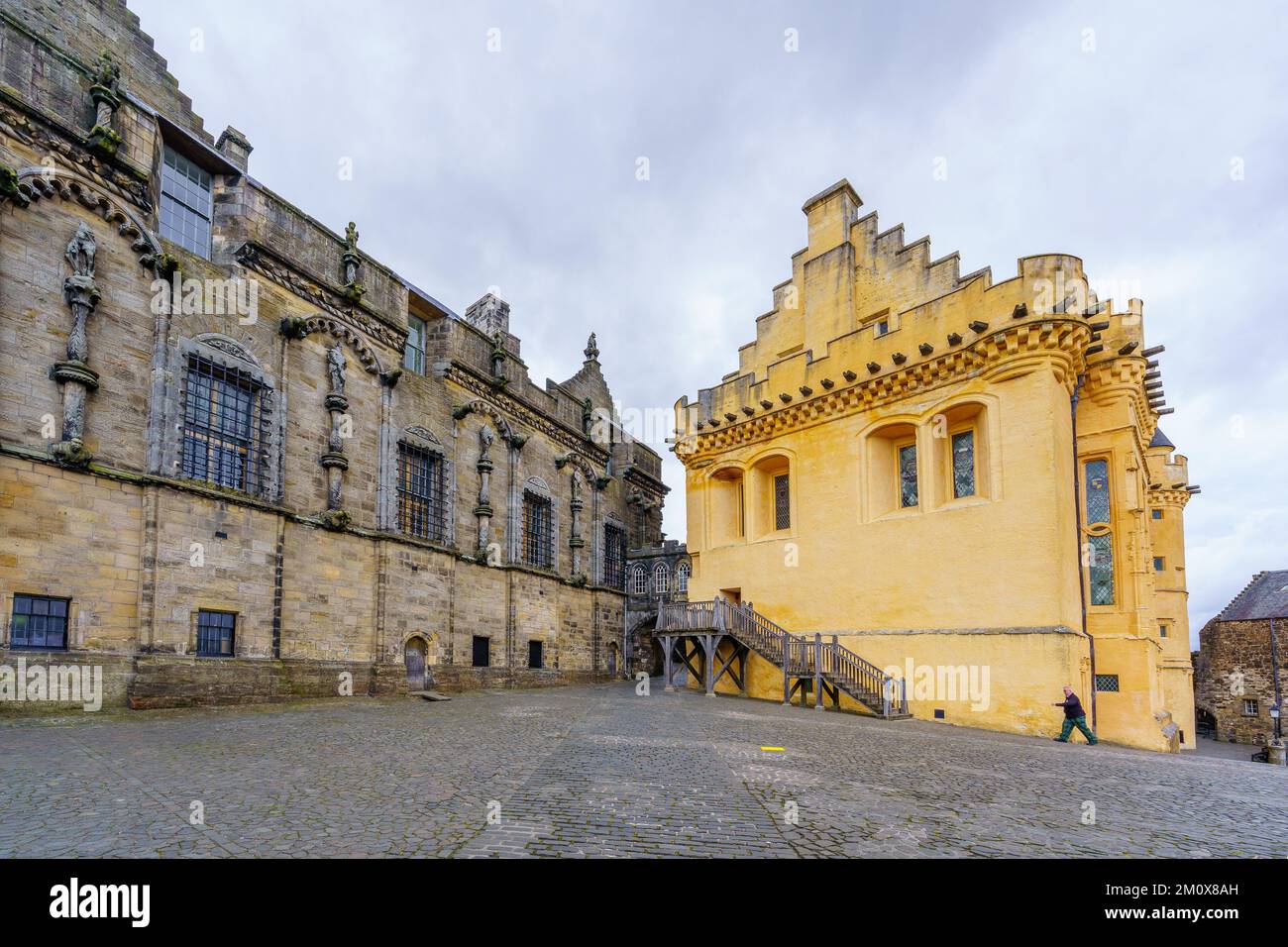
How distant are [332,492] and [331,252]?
6.95 metres

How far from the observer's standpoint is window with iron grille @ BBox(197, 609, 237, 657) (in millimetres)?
14906

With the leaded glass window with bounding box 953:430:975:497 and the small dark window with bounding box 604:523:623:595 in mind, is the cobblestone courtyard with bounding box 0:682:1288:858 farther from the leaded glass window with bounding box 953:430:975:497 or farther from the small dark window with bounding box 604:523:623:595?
the small dark window with bounding box 604:523:623:595

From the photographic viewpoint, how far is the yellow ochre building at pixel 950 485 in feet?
54.0

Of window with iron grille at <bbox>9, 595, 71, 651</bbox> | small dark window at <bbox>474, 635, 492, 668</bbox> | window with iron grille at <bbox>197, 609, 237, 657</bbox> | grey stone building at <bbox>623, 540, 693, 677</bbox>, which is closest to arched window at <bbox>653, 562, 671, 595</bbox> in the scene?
grey stone building at <bbox>623, 540, 693, 677</bbox>

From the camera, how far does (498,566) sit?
2484 cm

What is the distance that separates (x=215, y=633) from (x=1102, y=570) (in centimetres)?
2147

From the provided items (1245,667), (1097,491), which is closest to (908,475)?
(1097,491)

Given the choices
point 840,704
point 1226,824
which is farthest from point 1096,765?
point 840,704

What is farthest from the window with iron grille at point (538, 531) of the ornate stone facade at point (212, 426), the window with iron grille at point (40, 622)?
the window with iron grille at point (40, 622)

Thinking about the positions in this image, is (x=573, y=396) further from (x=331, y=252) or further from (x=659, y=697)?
(x=659, y=697)

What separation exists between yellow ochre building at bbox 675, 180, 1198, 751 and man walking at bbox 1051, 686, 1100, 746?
453 mm
